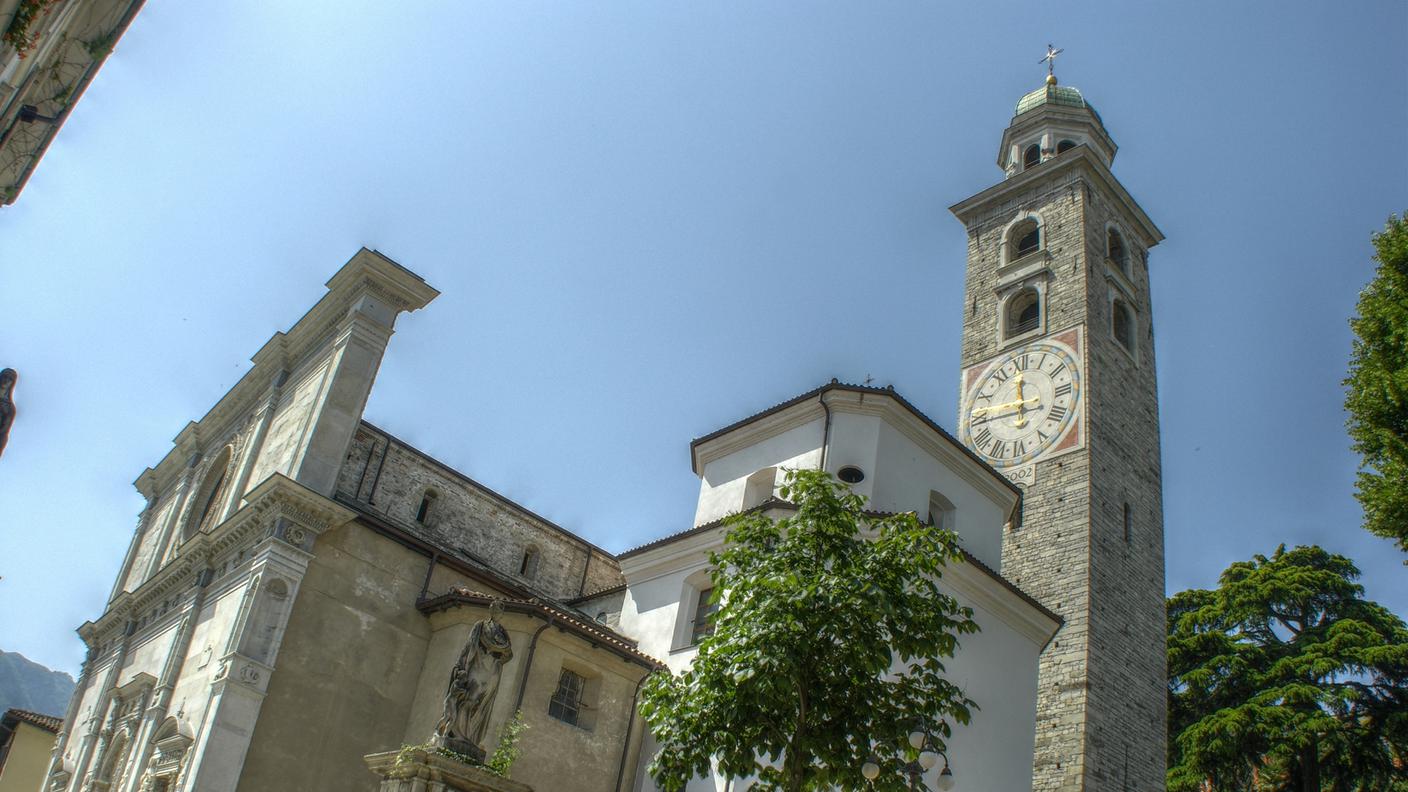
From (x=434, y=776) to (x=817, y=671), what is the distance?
158 inches

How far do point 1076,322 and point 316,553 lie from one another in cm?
2192

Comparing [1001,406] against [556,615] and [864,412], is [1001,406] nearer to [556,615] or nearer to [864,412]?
[864,412]

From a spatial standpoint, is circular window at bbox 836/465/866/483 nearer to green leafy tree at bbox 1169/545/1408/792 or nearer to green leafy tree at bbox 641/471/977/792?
green leafy tree at bbox 641/471/977/792

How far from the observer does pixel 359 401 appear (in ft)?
70.5

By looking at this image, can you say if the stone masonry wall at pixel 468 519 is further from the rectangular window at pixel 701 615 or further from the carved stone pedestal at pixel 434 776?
the carved stone pedestal at pixel 434 776

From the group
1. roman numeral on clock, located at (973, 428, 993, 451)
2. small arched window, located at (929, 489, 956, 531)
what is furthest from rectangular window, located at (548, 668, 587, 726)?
roman numeral on clock, located at (973, 428, 993, 451)

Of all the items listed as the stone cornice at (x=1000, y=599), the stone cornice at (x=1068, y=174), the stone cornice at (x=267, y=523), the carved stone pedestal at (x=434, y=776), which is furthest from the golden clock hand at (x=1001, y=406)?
the carved stone pedestal at (x=434, y=776)

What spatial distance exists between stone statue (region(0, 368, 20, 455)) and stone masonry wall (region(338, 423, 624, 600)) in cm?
1383

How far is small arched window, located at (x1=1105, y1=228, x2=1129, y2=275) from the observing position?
34.9 metres

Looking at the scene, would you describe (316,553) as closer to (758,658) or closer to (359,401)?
(359,401)

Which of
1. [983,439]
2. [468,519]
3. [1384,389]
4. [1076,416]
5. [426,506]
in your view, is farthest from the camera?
[983,439]

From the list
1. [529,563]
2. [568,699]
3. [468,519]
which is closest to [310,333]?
[468,519]

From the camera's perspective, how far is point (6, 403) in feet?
25.8

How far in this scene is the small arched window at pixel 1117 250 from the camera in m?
34.9
